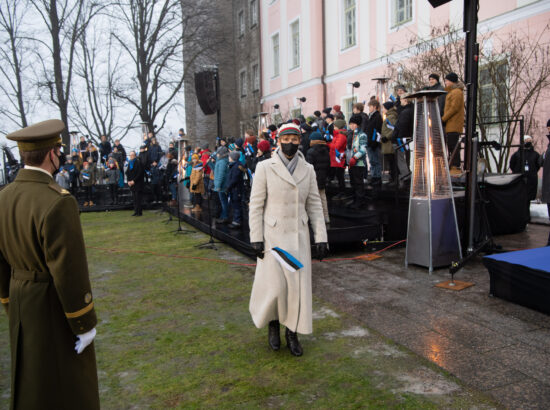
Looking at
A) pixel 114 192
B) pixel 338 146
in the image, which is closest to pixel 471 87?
pixel 338 146

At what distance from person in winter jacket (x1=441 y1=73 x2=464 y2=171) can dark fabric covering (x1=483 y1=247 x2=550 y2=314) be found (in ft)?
11.9

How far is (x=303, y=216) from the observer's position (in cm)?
427

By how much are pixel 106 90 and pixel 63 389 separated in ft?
97.3

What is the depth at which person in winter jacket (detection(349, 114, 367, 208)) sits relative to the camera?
998 centimetres

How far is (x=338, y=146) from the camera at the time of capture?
412 inches

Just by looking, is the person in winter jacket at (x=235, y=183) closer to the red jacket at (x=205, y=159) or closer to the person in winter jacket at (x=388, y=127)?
the red jacket at (x=205, y=159)

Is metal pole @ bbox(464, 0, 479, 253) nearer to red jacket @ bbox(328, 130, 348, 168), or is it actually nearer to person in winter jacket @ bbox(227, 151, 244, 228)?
red jacket @ bbox(328, 130, 348, 168)

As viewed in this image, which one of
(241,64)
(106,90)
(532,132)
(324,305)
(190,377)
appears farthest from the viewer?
(241,64)

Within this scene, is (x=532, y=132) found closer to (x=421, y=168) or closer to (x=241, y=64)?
(x=421, y=168)

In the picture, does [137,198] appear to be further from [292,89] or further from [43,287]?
[43,287]

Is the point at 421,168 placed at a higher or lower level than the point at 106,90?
lower

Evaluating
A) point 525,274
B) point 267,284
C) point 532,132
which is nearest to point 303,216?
point 267,284

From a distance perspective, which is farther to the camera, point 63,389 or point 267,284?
point 267,284

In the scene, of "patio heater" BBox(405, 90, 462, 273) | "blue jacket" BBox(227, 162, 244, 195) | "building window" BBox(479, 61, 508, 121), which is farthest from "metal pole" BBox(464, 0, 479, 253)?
"building window" BBox(479, 61, 508, 121)
